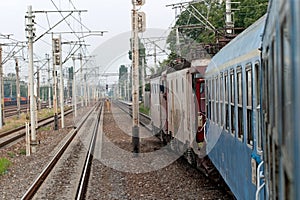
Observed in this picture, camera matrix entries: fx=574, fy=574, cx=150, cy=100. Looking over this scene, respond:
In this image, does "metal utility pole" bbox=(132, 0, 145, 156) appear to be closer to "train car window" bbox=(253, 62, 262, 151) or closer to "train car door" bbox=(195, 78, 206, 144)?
"train car door" bbox=(195, 78, 206, 144)

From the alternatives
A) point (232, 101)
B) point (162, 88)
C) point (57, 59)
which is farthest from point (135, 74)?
point (57, 59)

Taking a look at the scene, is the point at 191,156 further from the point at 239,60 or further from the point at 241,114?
the point at 239,60

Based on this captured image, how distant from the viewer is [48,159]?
1972cm

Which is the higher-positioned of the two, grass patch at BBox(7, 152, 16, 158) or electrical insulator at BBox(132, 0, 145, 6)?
electrical insulator at BBox(132, 0, 145, 6)

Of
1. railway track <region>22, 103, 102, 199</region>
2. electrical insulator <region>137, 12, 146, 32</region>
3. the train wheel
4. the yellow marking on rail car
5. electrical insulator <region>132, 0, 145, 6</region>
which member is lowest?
railway track <region>22, 103, 102, 199</region>

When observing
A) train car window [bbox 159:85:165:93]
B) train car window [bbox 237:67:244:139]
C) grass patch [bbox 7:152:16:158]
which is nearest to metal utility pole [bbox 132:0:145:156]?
train car window [bbox 159:85:165:93]

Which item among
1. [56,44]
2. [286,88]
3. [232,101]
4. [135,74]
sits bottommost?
[232,101]

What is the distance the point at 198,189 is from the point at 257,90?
7.27 metres

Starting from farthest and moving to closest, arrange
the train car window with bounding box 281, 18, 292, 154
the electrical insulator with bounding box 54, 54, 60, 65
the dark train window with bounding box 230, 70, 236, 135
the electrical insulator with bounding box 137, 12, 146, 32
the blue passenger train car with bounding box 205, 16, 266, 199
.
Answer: the electrical insulator with bounding box 54, 54, 60, 65, the electrical insulator with bounding box 137, 12, 146, 32, the dark train window with bounding box 230, 70, 236, 135, the blue passenger train car with bounding box 205, 16, 266, 199, the train car window with bounding box 281, 18, 292, 154

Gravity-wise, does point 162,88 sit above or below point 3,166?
above

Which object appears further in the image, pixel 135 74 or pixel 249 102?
pixel 135 74

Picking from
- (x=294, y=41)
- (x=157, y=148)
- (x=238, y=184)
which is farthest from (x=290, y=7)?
(x=157, y=148)

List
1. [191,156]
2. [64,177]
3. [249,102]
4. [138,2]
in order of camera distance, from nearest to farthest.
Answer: [249,102], [191,156], [64,177], [138,2]

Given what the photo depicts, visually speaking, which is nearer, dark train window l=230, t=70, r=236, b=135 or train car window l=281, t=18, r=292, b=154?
train car window l=281, t=18, r=292, b=154
